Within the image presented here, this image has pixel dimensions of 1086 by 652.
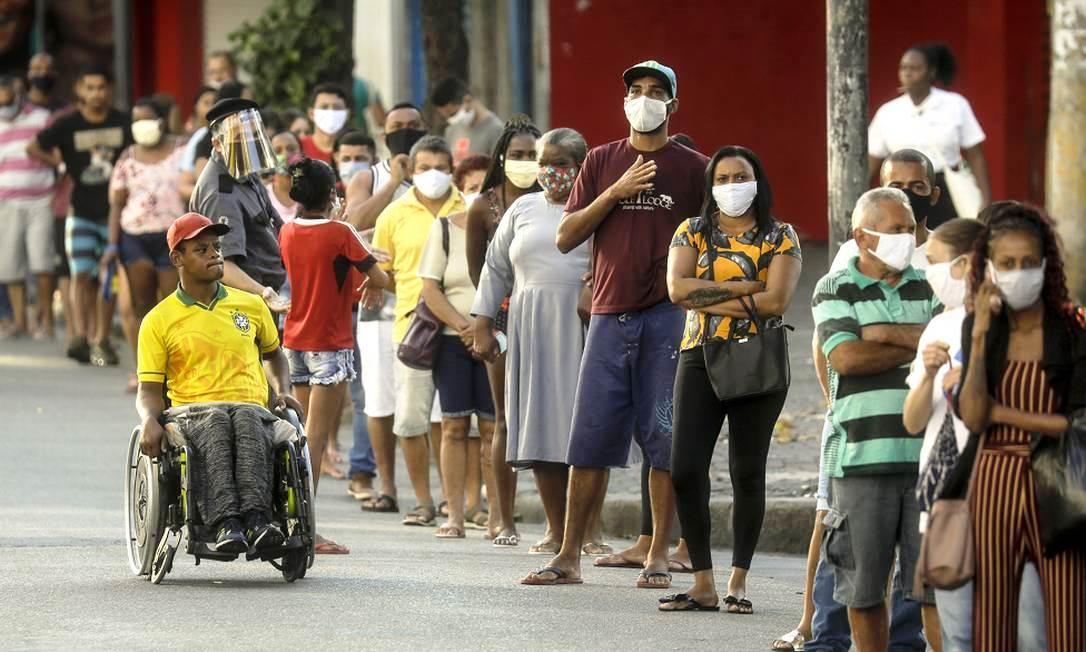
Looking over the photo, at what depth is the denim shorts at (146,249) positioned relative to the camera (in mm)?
16266

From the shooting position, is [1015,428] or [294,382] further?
[294,382]

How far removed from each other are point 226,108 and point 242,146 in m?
0.20

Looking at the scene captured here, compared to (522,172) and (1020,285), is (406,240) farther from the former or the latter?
(1020,285)

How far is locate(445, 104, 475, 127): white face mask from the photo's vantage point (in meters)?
15.9

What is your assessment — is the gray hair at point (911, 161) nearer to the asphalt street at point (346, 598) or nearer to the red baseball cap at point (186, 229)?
the asphalt street at point (346, 598)

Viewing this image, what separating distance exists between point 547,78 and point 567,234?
1330cm

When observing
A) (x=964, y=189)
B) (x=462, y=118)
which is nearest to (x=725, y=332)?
(x=964, y=189)

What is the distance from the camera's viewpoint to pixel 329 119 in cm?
1487

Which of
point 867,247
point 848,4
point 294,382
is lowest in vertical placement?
point 294,382

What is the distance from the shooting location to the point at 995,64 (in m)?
19.4

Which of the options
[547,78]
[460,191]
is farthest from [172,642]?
[547,78]

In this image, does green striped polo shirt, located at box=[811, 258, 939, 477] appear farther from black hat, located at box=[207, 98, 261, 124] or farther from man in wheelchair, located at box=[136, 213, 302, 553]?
black hat, located at box=[207, 98, 261, 124]

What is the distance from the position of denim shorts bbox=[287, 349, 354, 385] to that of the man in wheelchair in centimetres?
160

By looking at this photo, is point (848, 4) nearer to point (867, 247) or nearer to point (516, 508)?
point (516, 508)
